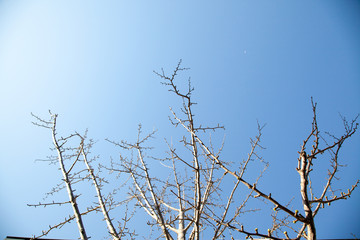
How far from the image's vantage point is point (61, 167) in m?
4.48

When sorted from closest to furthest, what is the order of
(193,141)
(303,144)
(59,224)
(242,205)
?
(303,144), (193,141), (59,224), (242,205)

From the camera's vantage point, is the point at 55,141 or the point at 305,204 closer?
the point at 305,204

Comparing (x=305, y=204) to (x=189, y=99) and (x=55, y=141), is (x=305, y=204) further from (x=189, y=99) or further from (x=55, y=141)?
(x=55, y=141)

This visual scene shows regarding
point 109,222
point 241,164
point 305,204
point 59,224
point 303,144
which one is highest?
point 241,164

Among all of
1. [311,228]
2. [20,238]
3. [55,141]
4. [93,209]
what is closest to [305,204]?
Result: [311,228]

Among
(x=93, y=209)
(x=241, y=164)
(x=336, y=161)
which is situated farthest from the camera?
(x=241, y=164)

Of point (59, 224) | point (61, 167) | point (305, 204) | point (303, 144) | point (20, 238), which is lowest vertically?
point (20, 238)

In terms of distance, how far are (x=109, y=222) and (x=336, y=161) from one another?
13.9 feet

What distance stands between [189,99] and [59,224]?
3.49 m

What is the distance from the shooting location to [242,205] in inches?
199

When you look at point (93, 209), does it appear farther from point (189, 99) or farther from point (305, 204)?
point (305, 204)

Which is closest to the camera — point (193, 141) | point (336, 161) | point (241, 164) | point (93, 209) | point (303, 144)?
point (303, 144)

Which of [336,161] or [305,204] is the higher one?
[336,161]

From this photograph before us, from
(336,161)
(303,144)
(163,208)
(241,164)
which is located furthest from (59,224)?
(336,161)
